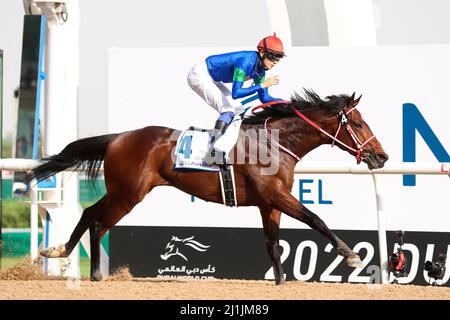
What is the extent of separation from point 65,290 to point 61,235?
183cm

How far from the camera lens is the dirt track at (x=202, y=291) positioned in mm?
4773

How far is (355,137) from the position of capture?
19.1 feet

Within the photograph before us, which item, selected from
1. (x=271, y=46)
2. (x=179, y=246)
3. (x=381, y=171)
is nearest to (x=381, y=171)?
(x=381, y=171)

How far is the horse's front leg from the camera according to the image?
5.41 m

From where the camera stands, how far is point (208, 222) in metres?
6.69

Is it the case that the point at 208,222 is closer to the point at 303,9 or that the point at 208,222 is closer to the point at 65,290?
the point at 65,290

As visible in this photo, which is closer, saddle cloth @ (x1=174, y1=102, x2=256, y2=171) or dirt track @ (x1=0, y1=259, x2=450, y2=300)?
dirt track @ (x1=0, y1=259, x2=450, y2=300)

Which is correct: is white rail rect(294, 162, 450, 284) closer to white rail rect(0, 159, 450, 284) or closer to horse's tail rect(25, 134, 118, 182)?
white rail rect(0, 159, 450, 284)

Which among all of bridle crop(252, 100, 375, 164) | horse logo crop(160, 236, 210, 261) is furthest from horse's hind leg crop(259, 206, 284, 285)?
horse logo crop(160, 236, 210, 261)

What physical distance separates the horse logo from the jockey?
1108mm

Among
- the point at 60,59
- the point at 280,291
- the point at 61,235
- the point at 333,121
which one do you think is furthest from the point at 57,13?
the point at 280,291
